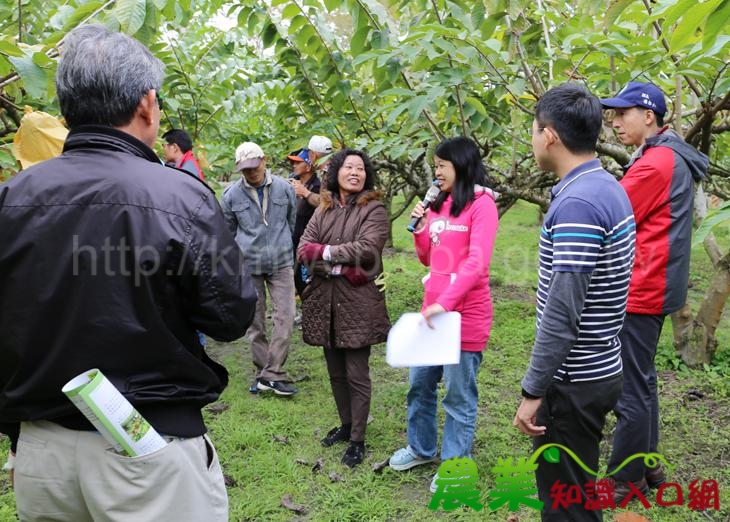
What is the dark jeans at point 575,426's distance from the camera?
2121mm

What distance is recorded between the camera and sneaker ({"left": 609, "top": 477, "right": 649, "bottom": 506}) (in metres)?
3.09

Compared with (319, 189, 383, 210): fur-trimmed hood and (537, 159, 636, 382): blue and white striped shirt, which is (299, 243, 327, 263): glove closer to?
(319, 189, 383, 210): fur-trimmed hood

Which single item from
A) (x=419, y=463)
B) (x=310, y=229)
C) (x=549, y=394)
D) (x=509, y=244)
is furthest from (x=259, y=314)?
(x=509, y=244)

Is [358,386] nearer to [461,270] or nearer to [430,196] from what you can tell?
[461,270]

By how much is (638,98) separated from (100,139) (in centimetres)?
268

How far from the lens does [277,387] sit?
15.9 feet

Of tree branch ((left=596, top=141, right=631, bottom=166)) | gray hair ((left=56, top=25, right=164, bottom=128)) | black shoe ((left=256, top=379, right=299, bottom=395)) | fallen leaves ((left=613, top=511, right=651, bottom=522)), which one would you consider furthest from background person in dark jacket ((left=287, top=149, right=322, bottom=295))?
gray hair ((left=56, top=25, right=164, bottom=128))

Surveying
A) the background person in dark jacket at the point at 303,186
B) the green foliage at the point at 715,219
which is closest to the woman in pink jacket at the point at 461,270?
the green foliage at the point at 715,219

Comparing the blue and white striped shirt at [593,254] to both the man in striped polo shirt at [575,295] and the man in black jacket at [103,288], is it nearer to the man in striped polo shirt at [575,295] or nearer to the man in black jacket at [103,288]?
the man in striped polo shirt at [575,295]

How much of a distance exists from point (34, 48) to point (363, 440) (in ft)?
9.26

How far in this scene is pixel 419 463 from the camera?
11.8ft

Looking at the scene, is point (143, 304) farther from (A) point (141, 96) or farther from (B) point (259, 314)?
(B) point (259, 314)

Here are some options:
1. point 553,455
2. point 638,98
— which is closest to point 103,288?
point 553,455

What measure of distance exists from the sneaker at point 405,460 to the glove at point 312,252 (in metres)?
1.34
